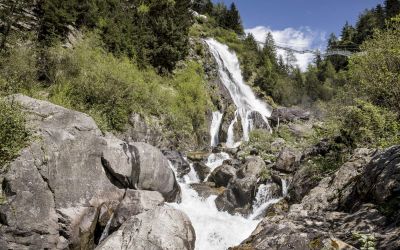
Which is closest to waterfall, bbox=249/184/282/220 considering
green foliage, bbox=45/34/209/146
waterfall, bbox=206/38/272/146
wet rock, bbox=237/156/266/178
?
wet rock, bbox=237/156/266/178

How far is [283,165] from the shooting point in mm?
19125

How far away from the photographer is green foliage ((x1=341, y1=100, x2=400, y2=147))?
11347 millimetres

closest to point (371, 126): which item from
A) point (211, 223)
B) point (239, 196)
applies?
point (239, 196)

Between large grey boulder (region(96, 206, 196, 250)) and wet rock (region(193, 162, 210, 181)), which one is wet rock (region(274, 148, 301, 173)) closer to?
wet rock (region(193, 162, 210, 181))

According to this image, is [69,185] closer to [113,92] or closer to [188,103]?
[113,92]

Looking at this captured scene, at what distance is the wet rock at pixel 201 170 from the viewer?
66.5 feet

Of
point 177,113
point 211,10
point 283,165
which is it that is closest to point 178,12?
point 177,113

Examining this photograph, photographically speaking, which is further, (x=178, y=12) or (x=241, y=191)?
(x=178, y=12)

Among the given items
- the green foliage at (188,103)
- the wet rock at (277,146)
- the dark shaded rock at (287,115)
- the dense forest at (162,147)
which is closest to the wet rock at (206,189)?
the dense forest at (162,147)

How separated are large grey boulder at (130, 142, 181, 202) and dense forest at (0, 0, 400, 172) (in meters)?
4.49

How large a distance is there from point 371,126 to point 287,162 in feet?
24.0

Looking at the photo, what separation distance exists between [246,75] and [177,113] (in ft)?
66.0

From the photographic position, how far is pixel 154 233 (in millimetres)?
9453

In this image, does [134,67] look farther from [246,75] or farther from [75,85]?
[246,75]
